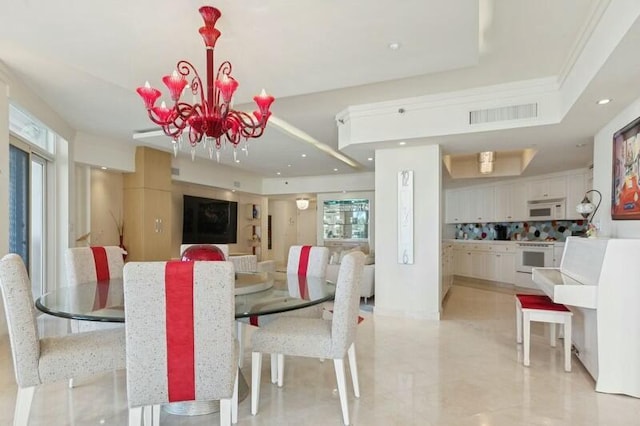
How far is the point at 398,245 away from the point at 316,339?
2800 mm

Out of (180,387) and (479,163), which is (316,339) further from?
(479,163)

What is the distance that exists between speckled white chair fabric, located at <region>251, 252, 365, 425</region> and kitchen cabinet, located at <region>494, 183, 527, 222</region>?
618 centimetres

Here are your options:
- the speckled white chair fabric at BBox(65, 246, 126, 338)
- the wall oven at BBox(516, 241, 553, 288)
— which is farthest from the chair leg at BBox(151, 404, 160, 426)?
the wall oven at BBox(516, 241, 553, 288)

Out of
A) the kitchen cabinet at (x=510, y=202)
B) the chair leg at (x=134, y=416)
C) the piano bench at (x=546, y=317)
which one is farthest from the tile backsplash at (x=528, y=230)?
the chair leg at (x=134, y=416)

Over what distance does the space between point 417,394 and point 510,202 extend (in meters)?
6.00

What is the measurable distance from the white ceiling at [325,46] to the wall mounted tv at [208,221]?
386 cm

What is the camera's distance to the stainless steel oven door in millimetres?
6352

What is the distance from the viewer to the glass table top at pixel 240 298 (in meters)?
1.92

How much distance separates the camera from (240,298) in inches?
92.4

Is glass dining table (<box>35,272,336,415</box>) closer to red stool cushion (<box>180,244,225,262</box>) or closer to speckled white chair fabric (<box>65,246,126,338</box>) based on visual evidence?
speckled white chair fabric (<box>65,246,126,338</box>)

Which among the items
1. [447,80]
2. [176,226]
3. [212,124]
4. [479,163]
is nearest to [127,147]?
[176,226]

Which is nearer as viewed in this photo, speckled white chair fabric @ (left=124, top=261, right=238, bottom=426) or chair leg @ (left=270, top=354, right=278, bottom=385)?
speckled white chair fabric @ (left=124, top=261, right=238, bottom=426)

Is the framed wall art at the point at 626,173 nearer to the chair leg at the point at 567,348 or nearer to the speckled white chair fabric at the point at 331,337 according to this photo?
the chair leg at the point at 567,348

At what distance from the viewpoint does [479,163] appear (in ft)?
22.5
